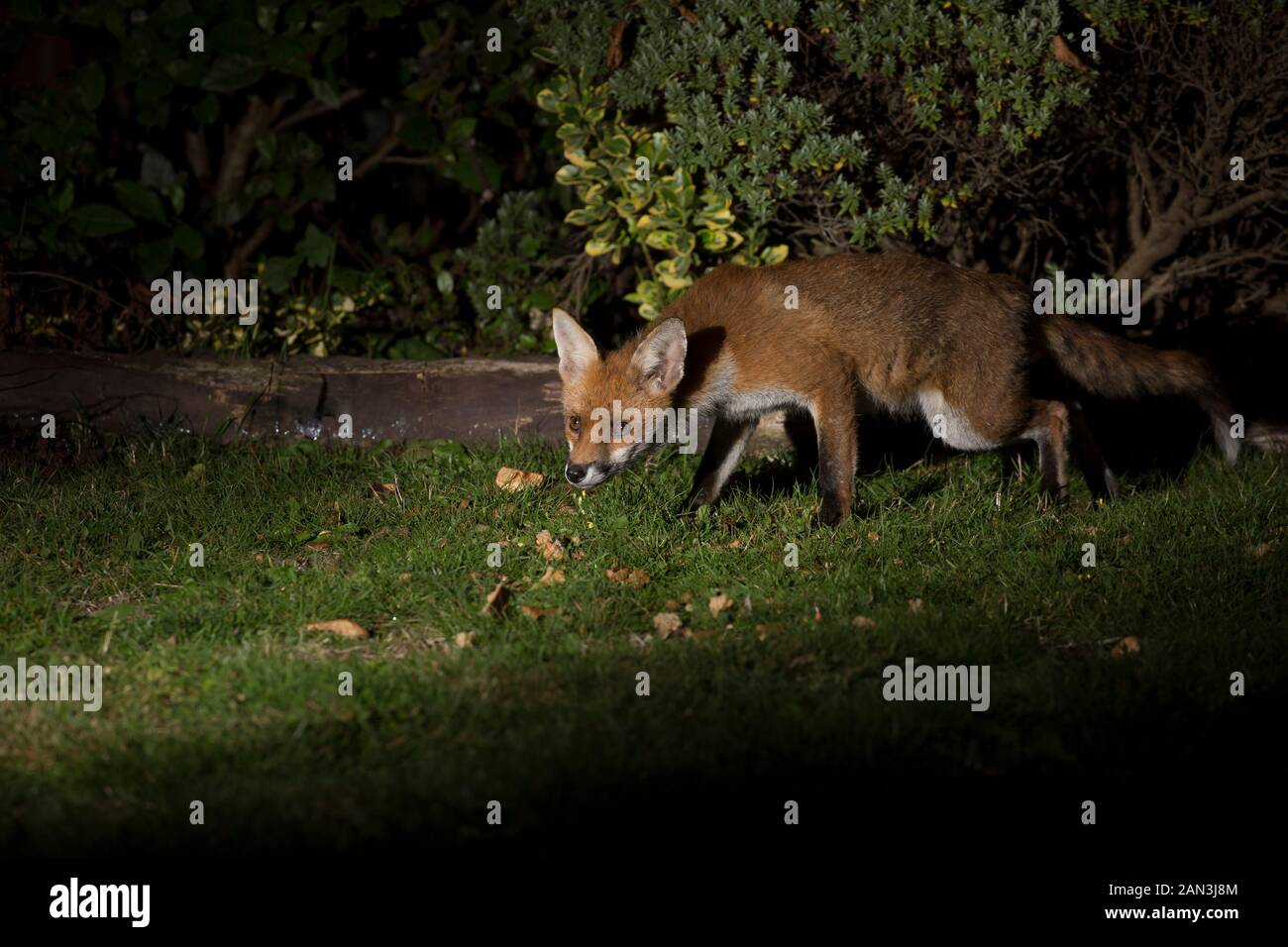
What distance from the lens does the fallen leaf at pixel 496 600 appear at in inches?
189

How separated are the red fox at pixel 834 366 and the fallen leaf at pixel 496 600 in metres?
0.88

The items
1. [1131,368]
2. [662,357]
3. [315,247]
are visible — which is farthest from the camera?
[315,247]

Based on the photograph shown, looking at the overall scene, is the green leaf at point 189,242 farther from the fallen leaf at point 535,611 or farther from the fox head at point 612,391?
the fallen leaf at point 535,611

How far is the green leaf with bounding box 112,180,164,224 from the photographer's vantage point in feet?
25.7

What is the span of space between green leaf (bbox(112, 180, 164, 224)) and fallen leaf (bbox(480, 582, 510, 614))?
4.36 metres

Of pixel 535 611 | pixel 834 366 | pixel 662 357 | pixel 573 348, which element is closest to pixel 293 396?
pixel 573 348

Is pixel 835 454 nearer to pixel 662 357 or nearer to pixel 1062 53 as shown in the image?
pixel 662 357

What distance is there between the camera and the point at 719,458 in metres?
6.43

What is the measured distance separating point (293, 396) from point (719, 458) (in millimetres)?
2505

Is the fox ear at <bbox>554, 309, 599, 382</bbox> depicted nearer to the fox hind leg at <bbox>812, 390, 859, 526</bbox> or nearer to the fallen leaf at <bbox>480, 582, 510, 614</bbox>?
the fox hind leg at <bbox>812, 390, 859, 526</bbox>

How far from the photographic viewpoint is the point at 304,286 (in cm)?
848

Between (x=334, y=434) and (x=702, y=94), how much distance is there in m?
2.80

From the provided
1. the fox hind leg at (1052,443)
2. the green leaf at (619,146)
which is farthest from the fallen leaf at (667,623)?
the green leaf at (619,146)
